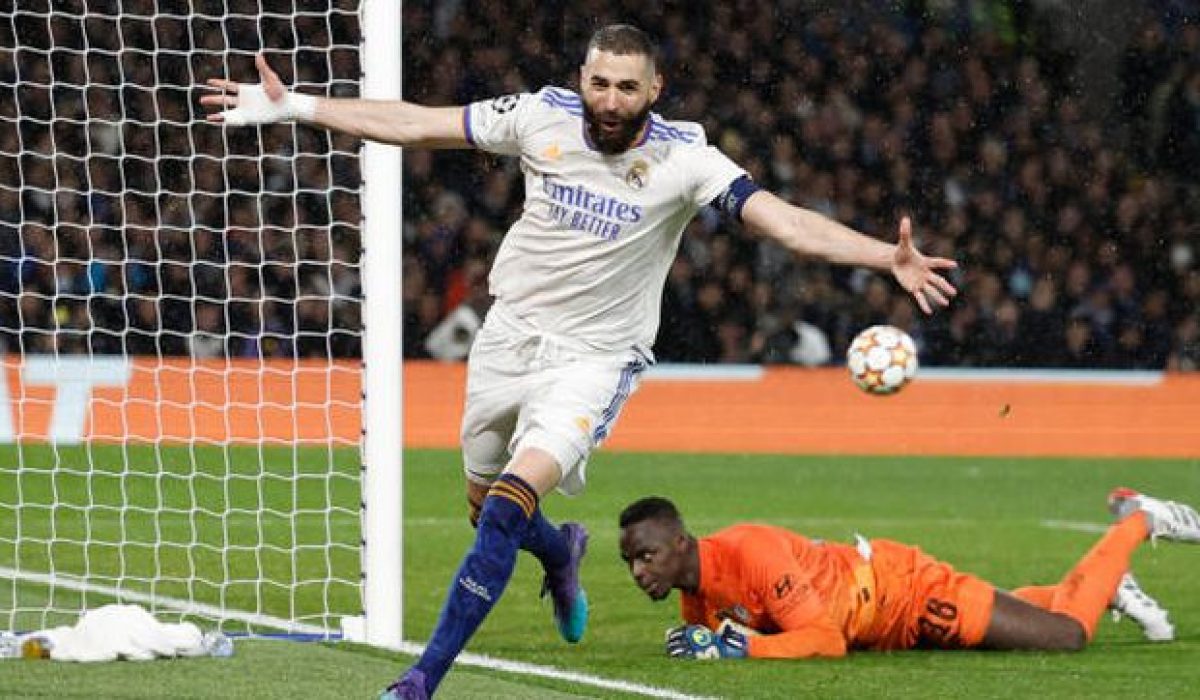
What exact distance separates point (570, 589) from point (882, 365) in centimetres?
242

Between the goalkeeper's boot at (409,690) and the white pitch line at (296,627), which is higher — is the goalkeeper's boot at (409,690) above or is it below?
above

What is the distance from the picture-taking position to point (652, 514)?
7902 millimetres

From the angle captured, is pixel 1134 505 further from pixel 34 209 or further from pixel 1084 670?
pixel 34 209

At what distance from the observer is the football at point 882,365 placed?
10055 millimetres

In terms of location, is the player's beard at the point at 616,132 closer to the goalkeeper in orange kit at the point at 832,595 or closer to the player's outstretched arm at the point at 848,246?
the player's outstretched arm at the point at 848,246

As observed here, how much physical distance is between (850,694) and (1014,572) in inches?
168

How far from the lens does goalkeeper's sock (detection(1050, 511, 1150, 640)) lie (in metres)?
8.49

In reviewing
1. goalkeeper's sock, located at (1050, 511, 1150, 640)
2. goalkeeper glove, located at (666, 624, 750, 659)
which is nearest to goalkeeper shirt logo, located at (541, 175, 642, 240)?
goalkeeper glove, located at (666, 624, 750, 659)

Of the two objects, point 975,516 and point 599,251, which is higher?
point 599,251

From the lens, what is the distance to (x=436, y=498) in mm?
14742

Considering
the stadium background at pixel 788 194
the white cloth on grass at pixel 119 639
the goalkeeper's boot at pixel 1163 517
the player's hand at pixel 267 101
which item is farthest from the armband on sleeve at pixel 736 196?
the stadium background at pixel 788 194

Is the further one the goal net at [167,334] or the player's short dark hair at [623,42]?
the goal net at [167,334]

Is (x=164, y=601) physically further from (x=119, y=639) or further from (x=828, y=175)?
(x=828, y=175)

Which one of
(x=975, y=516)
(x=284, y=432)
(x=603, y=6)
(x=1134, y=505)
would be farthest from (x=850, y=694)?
(x=603, y=6)
